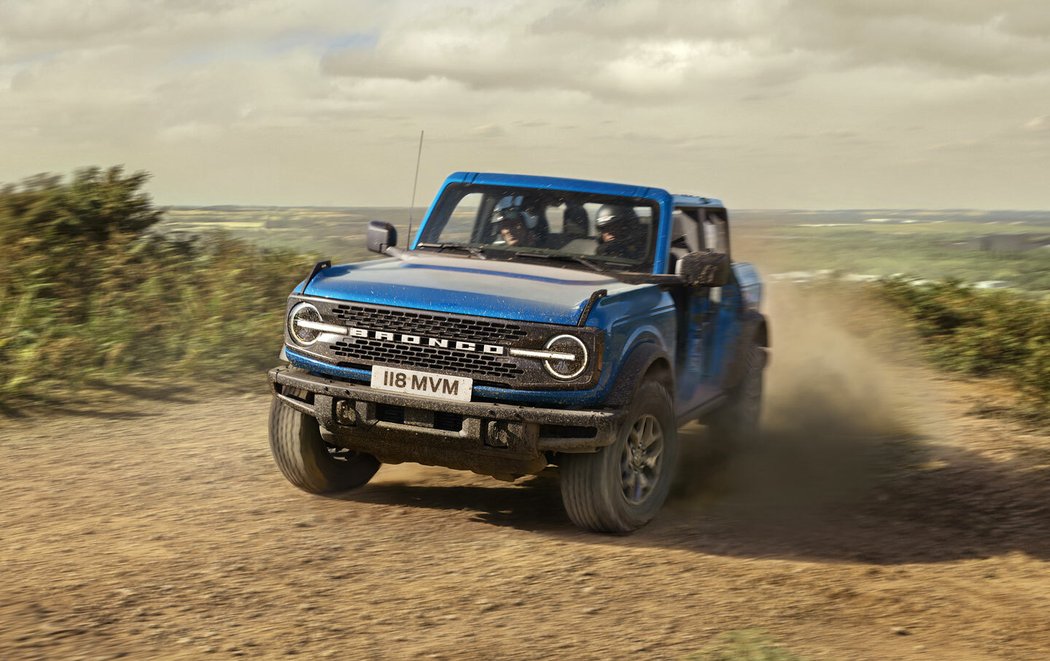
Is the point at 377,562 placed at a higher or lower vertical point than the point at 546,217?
lower

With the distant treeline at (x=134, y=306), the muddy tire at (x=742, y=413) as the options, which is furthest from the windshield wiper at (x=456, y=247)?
the distant treeline at (x=134, y=306)

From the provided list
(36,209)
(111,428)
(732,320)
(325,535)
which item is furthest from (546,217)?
(36,209)

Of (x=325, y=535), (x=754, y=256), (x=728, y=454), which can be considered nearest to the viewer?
(x=325, y=535)

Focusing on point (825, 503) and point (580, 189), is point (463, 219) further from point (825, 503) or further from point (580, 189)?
point (825, 503)

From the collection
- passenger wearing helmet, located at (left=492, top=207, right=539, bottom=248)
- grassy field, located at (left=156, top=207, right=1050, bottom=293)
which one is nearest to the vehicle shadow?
passenger wearing helmet, located at (left=492, top=207, right=539, bottom=248)

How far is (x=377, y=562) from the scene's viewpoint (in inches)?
228

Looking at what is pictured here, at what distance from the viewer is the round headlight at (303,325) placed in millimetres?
6395

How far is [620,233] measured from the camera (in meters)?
7.33

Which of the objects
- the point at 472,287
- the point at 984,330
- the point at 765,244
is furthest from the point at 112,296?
the point at 765,244

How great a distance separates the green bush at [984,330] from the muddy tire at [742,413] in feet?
10.4

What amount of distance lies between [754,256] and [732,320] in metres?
15.3

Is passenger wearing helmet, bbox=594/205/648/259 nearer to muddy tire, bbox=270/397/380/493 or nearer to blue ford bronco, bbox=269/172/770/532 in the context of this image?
blue ford bronco, bbox=269/172/770/532

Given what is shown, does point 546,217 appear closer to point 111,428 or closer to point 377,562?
point 377,562

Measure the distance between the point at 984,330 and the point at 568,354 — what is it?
9975 mm
